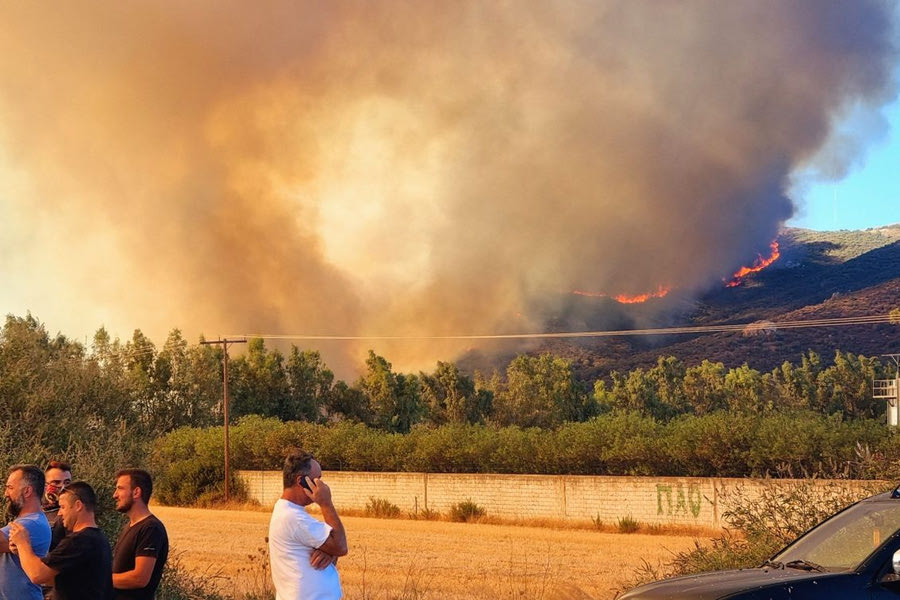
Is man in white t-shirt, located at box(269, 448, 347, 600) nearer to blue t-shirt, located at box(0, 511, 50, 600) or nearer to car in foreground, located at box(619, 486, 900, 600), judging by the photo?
blue t-shirt, located at box(0, 511, 50, 600)

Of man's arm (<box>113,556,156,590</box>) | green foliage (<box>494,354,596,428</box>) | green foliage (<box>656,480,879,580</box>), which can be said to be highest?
green foliage (<box>494,354,596,428</box>)

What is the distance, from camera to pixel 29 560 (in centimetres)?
697

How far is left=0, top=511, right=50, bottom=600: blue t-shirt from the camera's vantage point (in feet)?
23.7

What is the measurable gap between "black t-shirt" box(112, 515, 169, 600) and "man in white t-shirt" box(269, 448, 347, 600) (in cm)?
88

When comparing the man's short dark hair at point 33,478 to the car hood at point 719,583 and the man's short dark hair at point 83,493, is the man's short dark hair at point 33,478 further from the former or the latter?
the car hood at point 719,583

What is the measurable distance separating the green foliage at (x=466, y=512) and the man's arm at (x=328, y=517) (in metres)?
34.5

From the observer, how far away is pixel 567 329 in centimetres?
17012

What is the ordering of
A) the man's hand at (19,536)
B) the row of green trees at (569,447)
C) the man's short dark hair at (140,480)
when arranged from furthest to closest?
the row of green trees at (569,447) < the man's short dark hair at (140,480) < the man's hand at (19,536)

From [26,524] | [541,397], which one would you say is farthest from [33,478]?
[541,397]

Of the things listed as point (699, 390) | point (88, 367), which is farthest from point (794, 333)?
point (88, 367)

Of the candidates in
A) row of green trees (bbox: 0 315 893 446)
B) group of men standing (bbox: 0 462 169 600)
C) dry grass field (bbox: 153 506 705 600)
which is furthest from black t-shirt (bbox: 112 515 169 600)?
row of green trees (bbox: 0 315 893 446)

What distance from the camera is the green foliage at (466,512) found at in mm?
41062

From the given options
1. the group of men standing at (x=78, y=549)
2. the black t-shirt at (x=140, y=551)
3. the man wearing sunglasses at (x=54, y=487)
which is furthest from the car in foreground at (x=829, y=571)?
the man wearing sunglasses at (x=54, y=487)

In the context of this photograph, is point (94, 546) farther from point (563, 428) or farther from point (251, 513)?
point (251, 513)
